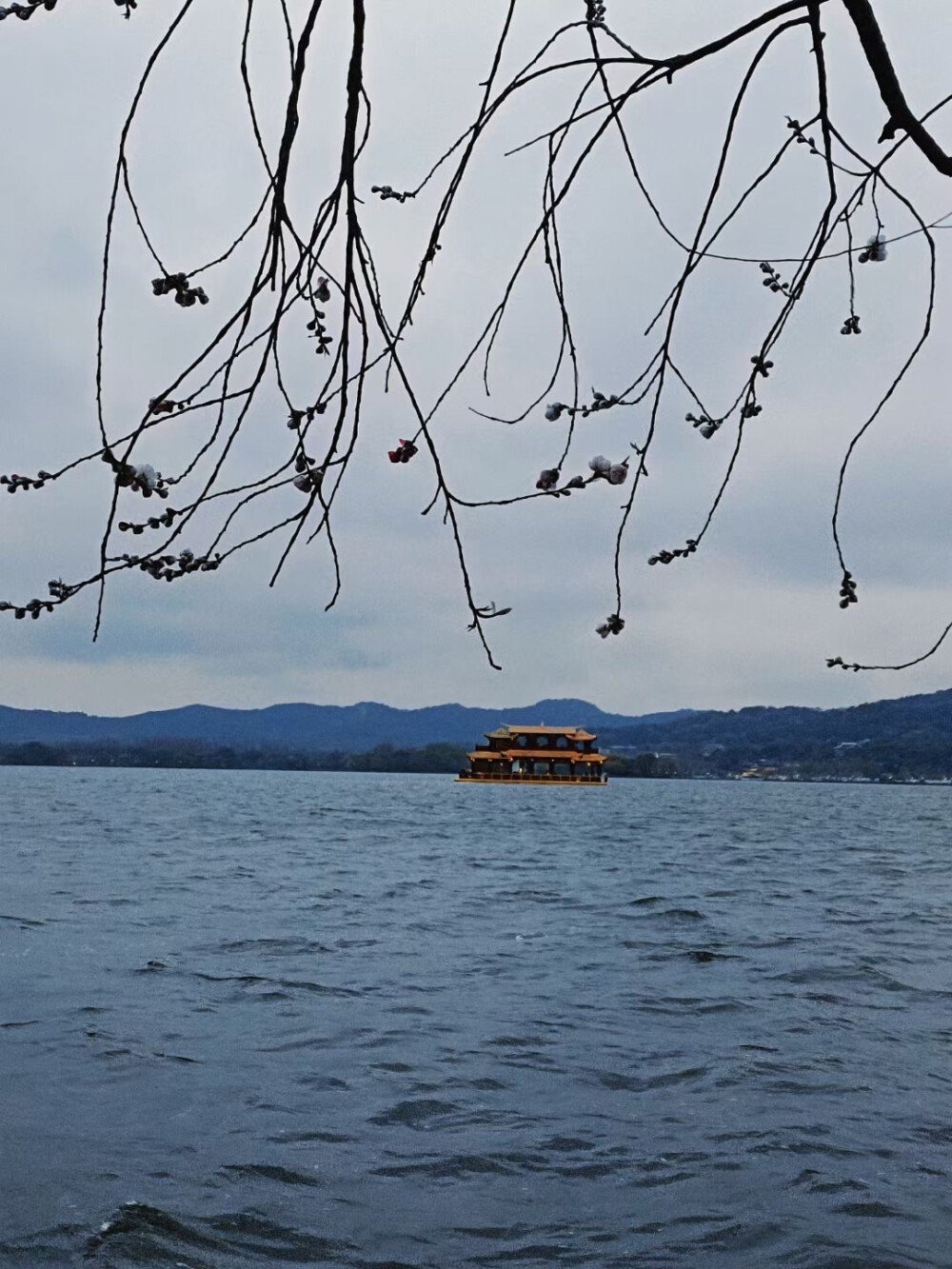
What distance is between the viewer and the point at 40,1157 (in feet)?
17.5

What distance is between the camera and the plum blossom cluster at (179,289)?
5.66 ft

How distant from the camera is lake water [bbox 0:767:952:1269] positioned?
4.73m

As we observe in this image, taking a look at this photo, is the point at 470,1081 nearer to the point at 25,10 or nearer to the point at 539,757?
the point at 25,10

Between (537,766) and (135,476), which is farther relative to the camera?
(537,766)

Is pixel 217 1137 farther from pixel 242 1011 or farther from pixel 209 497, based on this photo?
pixel 209 497

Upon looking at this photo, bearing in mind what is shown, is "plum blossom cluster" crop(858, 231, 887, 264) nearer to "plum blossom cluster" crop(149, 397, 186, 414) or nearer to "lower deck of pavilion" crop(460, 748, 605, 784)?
"plum blossom cluster" crop(149, 397, 186, 414)

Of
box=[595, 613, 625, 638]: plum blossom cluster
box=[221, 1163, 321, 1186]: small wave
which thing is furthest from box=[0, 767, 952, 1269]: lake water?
box=[595, 613, 625, 638]: plum blossom cluster

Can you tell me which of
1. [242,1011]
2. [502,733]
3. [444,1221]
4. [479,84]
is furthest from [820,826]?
[479,84]

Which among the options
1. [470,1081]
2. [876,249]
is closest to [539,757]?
[470,1081]

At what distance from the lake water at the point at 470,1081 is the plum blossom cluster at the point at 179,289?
148 inches

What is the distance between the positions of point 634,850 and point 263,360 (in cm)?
2700

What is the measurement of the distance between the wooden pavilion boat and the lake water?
5301 centimetres

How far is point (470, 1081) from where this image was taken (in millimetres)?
6824

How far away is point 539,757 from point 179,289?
2765 inches
